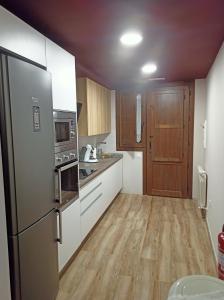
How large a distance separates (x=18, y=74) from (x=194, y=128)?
3513 millimetres

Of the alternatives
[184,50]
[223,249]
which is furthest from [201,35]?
[223,249]

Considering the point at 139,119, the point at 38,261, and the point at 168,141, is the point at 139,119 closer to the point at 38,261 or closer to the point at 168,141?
the point at 168,141

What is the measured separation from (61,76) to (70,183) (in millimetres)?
1037

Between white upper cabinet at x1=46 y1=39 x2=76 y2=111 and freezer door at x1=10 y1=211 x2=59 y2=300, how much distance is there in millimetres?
964

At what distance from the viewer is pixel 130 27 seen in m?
1.81

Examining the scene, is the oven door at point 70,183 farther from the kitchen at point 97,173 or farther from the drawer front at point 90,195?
the drawer front at point 90,195

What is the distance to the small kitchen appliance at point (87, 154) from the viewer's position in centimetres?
388

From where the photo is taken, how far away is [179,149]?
4.29 m

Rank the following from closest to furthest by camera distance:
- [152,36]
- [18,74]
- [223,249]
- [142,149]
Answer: [18,74]
[223,249]
[152,36]
[142,149]

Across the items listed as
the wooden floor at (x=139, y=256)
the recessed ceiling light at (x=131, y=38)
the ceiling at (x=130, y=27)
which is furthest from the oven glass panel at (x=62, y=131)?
the wooden floor at (x=139, y=256)

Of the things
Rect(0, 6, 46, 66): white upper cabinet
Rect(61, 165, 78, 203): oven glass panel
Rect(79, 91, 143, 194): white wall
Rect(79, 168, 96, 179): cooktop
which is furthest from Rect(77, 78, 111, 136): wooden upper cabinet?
Rect(0, 6, 46, 66): white upper cabinet

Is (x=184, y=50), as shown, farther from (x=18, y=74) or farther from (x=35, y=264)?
(x=35, y=264)

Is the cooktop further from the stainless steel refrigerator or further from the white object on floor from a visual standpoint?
the white object on floor

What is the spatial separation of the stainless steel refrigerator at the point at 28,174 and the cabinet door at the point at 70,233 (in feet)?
1.14
